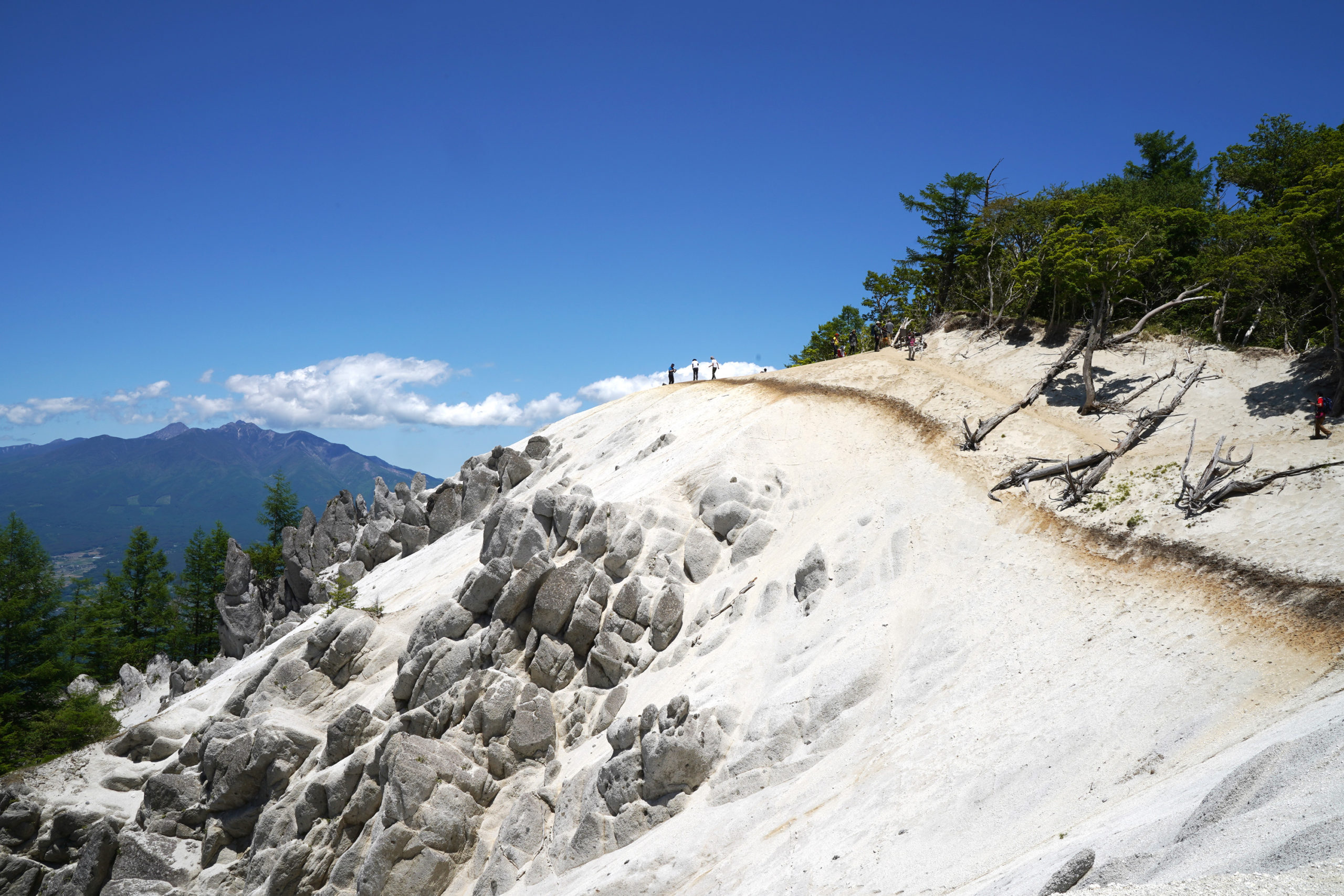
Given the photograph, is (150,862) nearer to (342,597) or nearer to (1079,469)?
(342,597)

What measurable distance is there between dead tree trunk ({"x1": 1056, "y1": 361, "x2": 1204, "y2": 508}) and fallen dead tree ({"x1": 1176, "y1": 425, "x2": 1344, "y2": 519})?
257 centimetres

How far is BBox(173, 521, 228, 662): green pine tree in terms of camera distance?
6272cm

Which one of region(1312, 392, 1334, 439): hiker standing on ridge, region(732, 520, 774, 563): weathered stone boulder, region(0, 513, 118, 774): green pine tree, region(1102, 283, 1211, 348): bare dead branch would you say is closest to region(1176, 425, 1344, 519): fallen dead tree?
region(1312, 392, 1334, 439): hiker standing on ridge

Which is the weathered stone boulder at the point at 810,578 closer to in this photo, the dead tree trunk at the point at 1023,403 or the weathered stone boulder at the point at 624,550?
the weathered stone boulder at the point at 624,550

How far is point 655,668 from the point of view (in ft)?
75.9

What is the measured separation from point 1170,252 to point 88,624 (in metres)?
77.0

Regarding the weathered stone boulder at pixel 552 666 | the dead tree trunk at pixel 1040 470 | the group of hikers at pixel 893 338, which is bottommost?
the weathered stone boulder at pixel 552 666

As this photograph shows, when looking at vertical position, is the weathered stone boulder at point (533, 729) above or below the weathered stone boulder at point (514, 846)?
above

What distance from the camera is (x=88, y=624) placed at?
5722 centimetres

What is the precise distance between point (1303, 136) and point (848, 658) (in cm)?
5327

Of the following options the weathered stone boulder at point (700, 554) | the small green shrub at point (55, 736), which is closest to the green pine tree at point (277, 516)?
the small green shrub at point (55, 736)

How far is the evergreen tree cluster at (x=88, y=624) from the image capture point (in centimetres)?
3881

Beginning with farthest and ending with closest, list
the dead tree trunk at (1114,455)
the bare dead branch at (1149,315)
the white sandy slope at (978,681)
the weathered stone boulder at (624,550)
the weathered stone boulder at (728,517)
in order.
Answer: the bare dead branch at (1149,315) < the weathered stone boulder at (728,517) < the weathered stone boulder at (624,550) < the dead tree trunk at (1114,455) < the white sandy slope at (978,681)

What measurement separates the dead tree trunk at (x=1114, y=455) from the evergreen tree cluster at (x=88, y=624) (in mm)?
44115
